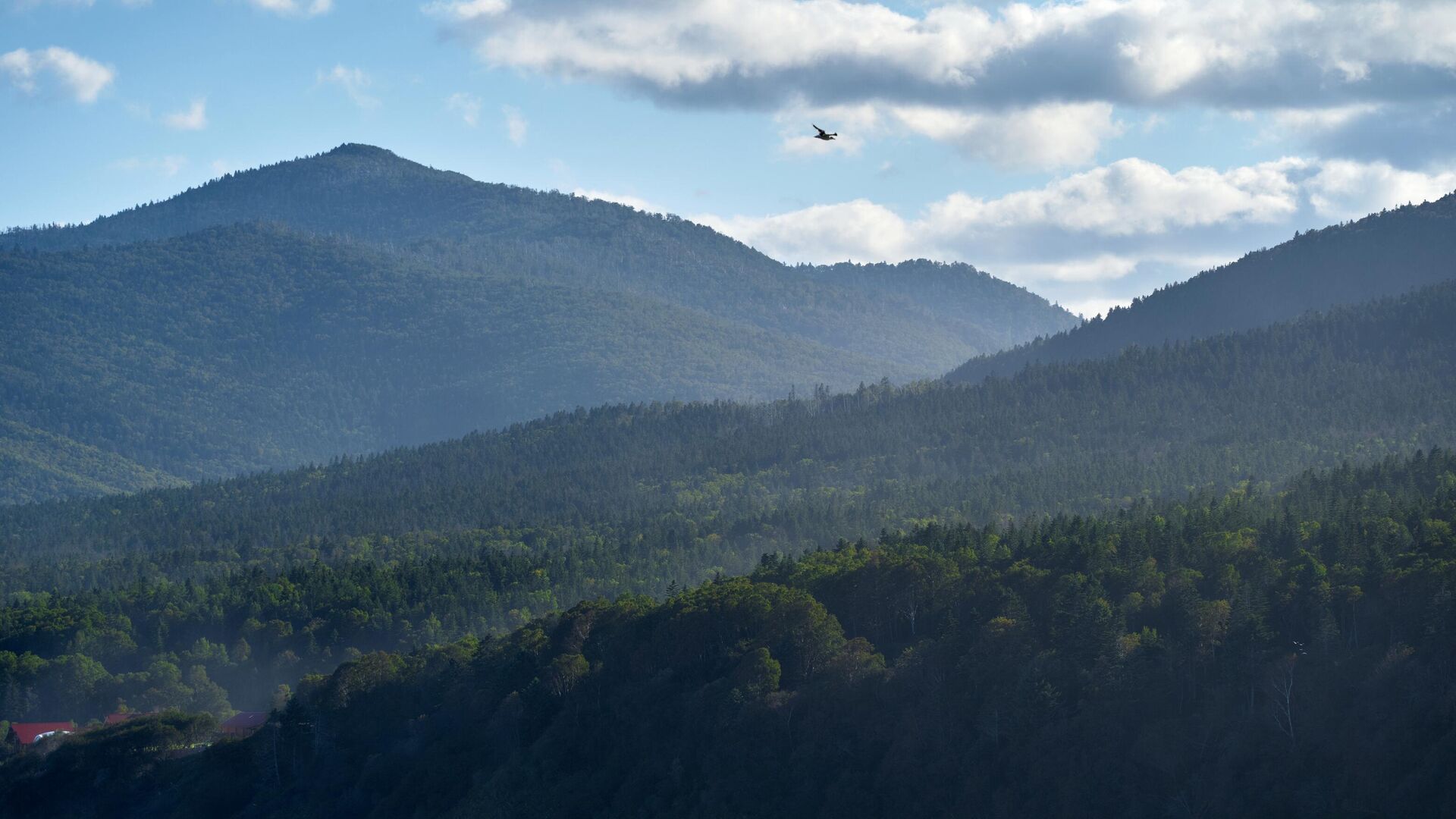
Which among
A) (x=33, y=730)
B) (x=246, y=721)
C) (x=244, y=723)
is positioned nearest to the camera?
(x=244, y=723)

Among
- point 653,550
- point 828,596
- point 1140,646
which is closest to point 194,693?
point 653,550

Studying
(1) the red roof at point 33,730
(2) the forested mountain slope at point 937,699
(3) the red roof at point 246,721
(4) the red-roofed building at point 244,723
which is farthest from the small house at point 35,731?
(4) the red-roofed building at point 244,723

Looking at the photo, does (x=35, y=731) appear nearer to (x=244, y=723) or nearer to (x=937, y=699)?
(x=244, y=723)

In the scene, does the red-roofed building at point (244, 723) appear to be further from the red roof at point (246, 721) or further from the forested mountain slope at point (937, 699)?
the forested mountain slope at point (937, 699)

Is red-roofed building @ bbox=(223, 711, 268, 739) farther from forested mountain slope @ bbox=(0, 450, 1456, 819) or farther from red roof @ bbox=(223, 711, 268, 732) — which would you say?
forested mountain slope @ bbox=(0, 450, 1456, 819)

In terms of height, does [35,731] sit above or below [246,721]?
above

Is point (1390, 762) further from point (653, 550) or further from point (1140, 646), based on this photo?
point (653, 550)

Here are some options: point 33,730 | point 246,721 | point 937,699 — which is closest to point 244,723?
point 246,721
